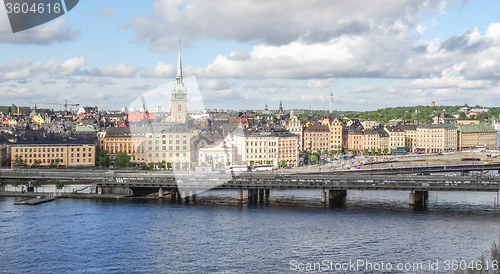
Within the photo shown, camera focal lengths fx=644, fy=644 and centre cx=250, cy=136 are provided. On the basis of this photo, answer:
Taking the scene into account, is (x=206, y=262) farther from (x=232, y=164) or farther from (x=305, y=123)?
(x=305, y=123)

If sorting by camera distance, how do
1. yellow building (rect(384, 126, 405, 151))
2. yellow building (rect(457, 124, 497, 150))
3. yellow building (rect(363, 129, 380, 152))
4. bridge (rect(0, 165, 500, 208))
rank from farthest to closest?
1. yellow building (rect(457, 124, 497, 150))
2. yellow building (rect(384, 126, 405, 151))
3. yellow building (rect(363, 129, 380, 152))
4. bridge (rect(0, 165, 500, 208))

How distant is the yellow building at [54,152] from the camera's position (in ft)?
167

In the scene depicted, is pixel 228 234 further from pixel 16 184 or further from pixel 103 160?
pixel 103 160

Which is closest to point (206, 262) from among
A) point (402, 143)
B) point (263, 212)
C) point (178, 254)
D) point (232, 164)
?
point (178, 254)

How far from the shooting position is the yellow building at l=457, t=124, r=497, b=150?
272ft

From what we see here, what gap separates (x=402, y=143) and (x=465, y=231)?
164 ft

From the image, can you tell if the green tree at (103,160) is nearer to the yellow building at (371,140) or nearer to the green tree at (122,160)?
the green tree at (122,160)

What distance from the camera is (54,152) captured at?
51.4 metres

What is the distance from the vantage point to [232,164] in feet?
169

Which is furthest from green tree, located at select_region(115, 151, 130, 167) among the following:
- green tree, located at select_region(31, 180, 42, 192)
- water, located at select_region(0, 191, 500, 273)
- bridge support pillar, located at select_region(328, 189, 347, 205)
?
bridge support pillar, located at select_region(328, 189, 347, 205)

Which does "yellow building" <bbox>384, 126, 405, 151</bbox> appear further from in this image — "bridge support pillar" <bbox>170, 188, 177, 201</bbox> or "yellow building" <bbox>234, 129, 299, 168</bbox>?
"bridge support pillar" <bbox>170, 188, 177, 201</bbox>

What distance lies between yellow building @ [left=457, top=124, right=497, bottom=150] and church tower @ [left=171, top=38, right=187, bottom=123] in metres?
43.6

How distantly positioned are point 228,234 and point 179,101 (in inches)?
885

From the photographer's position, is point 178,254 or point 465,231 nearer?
point 178,254
